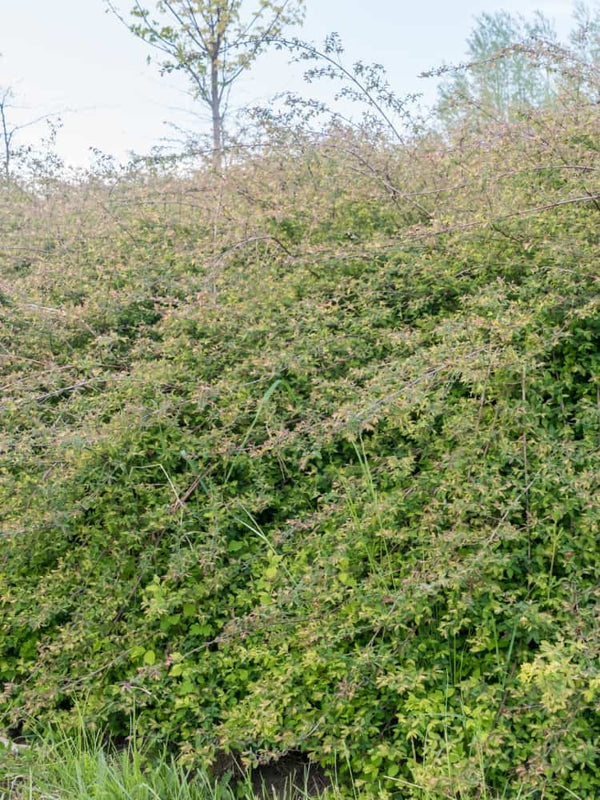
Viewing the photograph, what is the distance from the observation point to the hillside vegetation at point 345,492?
2.75 meters

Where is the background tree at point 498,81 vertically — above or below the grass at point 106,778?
above

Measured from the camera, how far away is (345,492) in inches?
131

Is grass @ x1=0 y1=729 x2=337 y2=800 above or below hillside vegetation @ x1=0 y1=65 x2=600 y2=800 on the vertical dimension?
below

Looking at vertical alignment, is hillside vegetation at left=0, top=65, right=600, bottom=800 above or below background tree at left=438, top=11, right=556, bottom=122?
below

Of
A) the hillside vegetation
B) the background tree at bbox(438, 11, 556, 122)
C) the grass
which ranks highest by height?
the background tree at bbox(438, 11, 556, 122)

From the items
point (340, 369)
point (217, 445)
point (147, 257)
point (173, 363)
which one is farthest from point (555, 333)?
point (147, 257)

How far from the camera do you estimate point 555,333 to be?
10.8 feet

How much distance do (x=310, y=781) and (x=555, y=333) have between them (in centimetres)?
192

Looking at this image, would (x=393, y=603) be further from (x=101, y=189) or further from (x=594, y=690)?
(x=101, y=189)

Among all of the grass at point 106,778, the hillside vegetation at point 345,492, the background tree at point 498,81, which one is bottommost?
the grass at point 106,778

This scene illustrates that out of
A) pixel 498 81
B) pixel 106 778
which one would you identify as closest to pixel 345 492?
pixel 106 778

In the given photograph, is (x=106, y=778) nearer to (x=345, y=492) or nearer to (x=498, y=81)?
(x=345, y=492)

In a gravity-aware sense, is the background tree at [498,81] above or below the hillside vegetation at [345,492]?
above

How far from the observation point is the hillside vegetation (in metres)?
2.75
